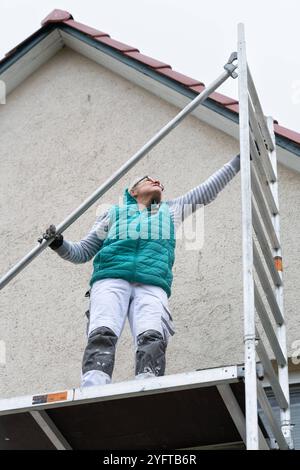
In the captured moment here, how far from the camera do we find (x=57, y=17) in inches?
362

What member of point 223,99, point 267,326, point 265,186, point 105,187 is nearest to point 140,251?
point 105,187

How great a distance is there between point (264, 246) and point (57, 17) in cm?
391

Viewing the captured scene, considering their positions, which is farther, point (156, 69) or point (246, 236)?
point (156, 69)

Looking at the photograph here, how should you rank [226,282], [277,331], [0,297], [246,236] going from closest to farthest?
[246,236], [277,331], [226,282], [0,297]

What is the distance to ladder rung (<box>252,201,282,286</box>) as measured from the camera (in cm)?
577

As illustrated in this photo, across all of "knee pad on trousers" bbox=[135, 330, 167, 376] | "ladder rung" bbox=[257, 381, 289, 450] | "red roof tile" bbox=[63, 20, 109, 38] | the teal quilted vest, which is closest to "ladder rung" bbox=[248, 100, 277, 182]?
the teal quilted vest

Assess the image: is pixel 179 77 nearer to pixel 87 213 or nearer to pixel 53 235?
pixel 87 213

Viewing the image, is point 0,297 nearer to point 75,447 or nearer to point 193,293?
point 193,293

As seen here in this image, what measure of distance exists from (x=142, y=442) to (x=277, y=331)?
2.96ft

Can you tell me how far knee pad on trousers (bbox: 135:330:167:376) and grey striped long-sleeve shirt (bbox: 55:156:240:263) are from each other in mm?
713

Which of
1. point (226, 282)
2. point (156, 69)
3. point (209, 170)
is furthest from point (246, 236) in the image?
point (156, 69)

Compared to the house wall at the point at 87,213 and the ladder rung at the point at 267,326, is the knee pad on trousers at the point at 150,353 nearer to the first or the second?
the ladder rung at the point at 267,326

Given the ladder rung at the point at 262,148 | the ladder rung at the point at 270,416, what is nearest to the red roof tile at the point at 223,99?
the ladder rung at the point at 262,148

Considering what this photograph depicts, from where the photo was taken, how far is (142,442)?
5930mm
